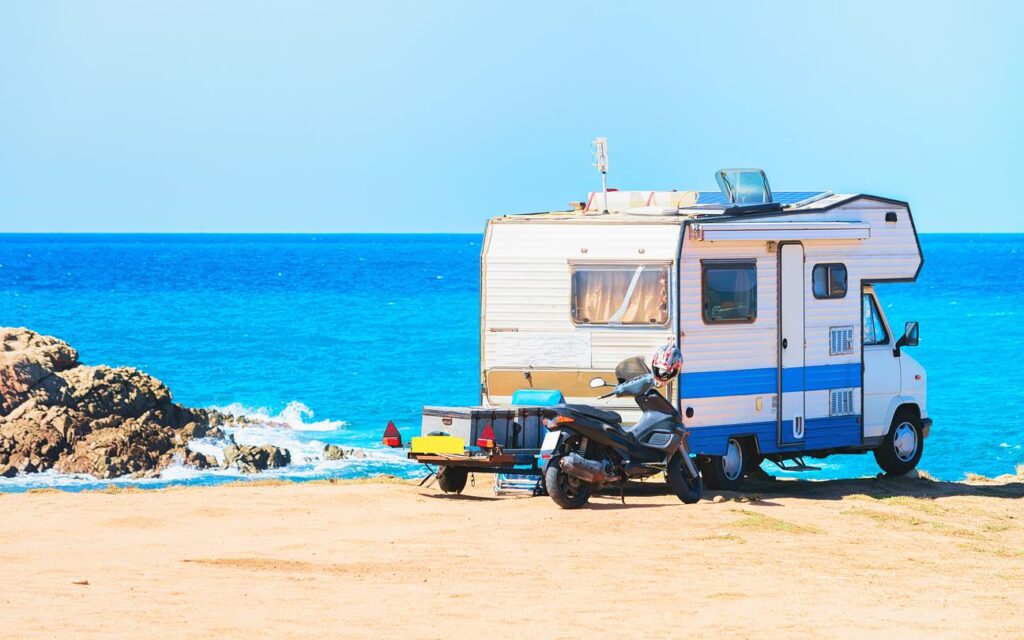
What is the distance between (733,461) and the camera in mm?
15273

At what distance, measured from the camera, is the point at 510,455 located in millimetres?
13680

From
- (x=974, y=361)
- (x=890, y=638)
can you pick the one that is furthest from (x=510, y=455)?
(x=974, y=361)

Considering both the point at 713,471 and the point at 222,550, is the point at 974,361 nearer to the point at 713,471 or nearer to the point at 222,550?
the point at 713,471

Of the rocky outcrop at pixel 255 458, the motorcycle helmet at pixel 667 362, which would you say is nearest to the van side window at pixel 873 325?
the motorcycle helmet at pixel 667 362

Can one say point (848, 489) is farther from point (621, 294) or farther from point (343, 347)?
point (343, 347)

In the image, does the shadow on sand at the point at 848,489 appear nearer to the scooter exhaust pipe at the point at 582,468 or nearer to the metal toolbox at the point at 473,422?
the scooter exhaust pipe at the point at 582,468

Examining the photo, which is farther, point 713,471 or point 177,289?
point 177,289

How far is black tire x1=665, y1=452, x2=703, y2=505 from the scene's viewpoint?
14.0 metres

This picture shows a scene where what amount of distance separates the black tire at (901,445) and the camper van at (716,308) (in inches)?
12.2

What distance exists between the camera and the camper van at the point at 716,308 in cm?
1441

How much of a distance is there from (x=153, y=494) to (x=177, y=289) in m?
76.0

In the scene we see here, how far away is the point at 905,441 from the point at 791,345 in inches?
93.3

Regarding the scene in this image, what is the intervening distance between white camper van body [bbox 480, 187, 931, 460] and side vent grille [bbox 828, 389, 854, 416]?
0.01 m

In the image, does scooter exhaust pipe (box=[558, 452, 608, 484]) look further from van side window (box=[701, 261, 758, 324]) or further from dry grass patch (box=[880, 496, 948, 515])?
dry grass patch (box=[880, 496, 948, 515])
